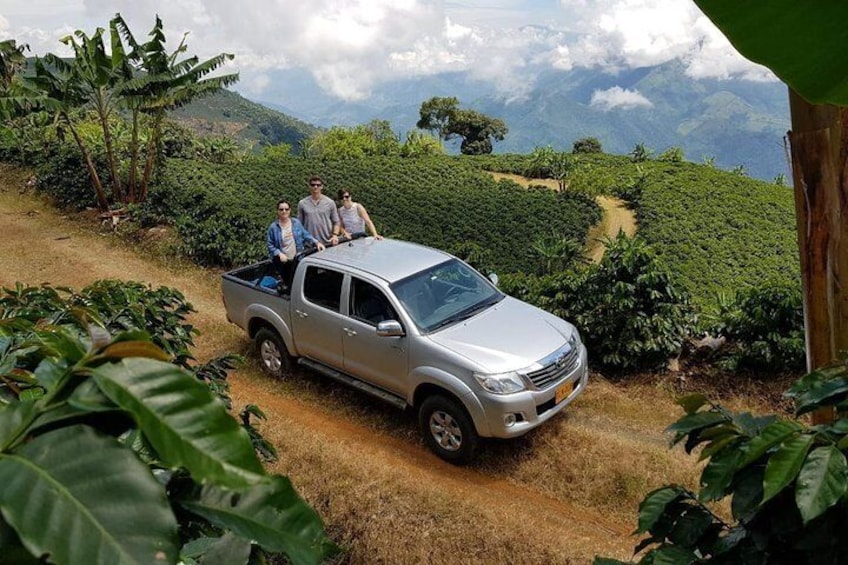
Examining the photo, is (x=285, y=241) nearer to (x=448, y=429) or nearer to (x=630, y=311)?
(x=448, y=429)

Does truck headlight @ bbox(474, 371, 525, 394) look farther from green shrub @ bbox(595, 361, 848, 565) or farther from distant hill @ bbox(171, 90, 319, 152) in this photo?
distant hill @ bbox(171, 90, 319, 152)

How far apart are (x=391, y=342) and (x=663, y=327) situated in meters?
3.40

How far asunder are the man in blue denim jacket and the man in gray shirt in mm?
284

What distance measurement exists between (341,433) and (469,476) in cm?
153

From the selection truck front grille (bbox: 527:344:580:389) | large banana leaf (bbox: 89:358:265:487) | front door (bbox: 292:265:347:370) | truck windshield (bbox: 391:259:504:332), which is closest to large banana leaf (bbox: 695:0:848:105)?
large banana leaf (bbox: 89:358:265:487)

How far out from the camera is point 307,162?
2708cm

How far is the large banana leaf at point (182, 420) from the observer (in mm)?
689

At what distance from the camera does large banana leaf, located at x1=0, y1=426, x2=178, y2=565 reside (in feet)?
2.12

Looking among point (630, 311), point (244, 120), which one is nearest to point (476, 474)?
point (630, 311)

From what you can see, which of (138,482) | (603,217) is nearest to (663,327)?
(138,482)

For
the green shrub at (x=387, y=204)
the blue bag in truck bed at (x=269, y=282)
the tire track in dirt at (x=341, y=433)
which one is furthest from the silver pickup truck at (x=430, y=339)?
the green shrub at (x=387, y=204)

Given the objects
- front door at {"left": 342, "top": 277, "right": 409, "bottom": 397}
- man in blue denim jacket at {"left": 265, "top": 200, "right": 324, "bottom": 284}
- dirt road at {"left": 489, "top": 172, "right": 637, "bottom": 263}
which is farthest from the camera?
dirt road at {"left": 489, "top": 172, "right": 637, "bottom": 263}

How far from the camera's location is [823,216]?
198 centimetres

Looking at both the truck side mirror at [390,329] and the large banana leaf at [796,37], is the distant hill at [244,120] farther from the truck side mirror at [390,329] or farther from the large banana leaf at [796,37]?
the large banana leaf at [796,37]
